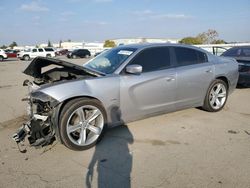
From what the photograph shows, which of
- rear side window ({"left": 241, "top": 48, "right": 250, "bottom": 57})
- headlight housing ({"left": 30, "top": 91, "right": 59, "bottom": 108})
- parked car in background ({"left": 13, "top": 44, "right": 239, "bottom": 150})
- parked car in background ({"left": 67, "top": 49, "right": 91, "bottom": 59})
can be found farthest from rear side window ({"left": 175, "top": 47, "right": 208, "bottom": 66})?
parked car in background ({"left": 67, "top": 49, "right": 91, "bottom": 59})

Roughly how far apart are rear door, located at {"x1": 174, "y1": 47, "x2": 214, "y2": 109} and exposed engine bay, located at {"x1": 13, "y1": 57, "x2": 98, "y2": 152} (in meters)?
1.86

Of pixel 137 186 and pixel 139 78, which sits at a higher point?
pixel 139 78

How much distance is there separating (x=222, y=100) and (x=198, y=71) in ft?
3.93

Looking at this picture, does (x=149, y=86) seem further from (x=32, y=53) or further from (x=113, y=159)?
(x=32, y=53)

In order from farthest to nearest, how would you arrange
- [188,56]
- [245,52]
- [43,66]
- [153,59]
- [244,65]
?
[245,52]
[244,65]
[188,56]
[153,59]
[43,66]

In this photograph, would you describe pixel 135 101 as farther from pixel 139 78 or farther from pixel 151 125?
pixel 151 125

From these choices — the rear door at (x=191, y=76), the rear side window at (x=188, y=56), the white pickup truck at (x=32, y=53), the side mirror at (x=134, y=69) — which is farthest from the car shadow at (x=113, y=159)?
the white pickup truck at (x=32, y=53)

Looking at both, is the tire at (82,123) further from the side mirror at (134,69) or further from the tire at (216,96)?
the tire at (216,96)

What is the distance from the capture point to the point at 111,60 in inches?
190

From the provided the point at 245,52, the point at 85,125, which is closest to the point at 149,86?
the point at 85,125

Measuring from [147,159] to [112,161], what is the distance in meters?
0.51

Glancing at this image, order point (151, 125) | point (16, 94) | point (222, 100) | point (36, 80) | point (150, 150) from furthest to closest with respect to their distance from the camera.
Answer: point (16, 94)
point (222, 100)
point (151, 125)
point (36, 80)
point (150, 150)

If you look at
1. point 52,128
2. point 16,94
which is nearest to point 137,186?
point 52,128

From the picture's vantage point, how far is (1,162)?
3.64 metres
